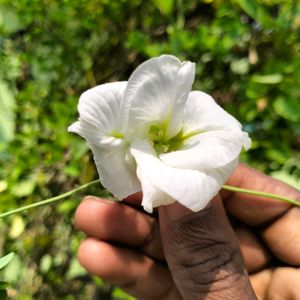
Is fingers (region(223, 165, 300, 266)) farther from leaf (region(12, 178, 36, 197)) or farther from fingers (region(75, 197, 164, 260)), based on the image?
leaf (region(12, 178, 36, 197))

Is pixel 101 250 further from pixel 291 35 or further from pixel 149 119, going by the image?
pixel 291 35

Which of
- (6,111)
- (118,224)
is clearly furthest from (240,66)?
(6,111)

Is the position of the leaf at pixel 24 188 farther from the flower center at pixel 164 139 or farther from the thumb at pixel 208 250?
the flower center at pixel 164 139

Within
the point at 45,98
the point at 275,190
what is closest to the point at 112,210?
the point at 275,190

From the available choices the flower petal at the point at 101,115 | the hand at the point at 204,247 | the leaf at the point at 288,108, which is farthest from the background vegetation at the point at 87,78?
the flower petal at the point at 101,115

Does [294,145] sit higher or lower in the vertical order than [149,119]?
lower

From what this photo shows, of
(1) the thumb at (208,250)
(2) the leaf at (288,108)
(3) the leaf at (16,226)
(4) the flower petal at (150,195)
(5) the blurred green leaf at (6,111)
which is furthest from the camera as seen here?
(5) the blurred green leaf at (6,111)
